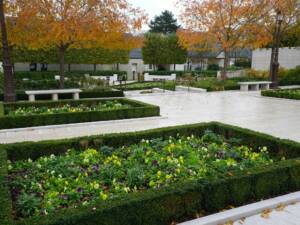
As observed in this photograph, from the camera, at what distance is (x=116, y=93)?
641 inches

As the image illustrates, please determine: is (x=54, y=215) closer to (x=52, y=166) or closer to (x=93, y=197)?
(x=93, y=197)

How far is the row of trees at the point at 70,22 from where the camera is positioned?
14758 mm

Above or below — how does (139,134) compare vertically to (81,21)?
below

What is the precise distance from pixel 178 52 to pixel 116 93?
24717mm

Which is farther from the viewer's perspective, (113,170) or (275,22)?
(275,22)

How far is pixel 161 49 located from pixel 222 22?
1846cm

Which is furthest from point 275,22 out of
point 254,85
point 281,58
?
point 281,58

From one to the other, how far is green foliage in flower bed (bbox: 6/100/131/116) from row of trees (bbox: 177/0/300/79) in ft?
38.5

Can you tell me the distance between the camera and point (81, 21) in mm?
14820

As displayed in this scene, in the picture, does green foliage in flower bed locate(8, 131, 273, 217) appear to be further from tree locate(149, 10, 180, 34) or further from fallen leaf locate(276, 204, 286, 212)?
tree locate(149, 10, 180, 34)

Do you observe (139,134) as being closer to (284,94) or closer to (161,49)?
(284,94)

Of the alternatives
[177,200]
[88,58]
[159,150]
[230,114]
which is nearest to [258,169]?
[177,200]

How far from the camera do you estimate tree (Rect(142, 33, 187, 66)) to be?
3875cm

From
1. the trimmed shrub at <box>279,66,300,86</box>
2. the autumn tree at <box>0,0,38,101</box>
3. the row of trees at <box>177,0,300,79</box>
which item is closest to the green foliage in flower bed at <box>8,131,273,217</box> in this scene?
the autumn tree at <box>0,0,38,101</box>
